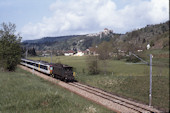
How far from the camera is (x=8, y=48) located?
1545 inches

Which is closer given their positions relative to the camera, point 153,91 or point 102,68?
point 153,91

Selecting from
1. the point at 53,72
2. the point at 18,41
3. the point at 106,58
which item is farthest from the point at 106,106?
the point at 106,58

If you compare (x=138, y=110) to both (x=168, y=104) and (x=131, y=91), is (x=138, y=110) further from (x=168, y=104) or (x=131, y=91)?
(x=131, y=91)

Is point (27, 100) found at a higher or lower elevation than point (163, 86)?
higher

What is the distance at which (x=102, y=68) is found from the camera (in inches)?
2077

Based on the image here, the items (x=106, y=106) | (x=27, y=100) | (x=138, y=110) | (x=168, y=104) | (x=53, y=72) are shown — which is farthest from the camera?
(x=53, y=72)

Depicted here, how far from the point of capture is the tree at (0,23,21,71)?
39.6m

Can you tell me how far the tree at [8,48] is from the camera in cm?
3962

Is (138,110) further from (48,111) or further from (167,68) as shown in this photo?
(167,68)

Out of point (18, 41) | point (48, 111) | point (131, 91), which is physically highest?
point (18, 41)

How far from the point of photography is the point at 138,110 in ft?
56.1

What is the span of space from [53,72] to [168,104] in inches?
983

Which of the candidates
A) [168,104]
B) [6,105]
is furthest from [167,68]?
[6,105]

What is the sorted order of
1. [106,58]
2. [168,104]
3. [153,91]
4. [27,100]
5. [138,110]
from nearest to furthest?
[27,100] < [138,110] < [168,104] < [153,91] < [106,58]
